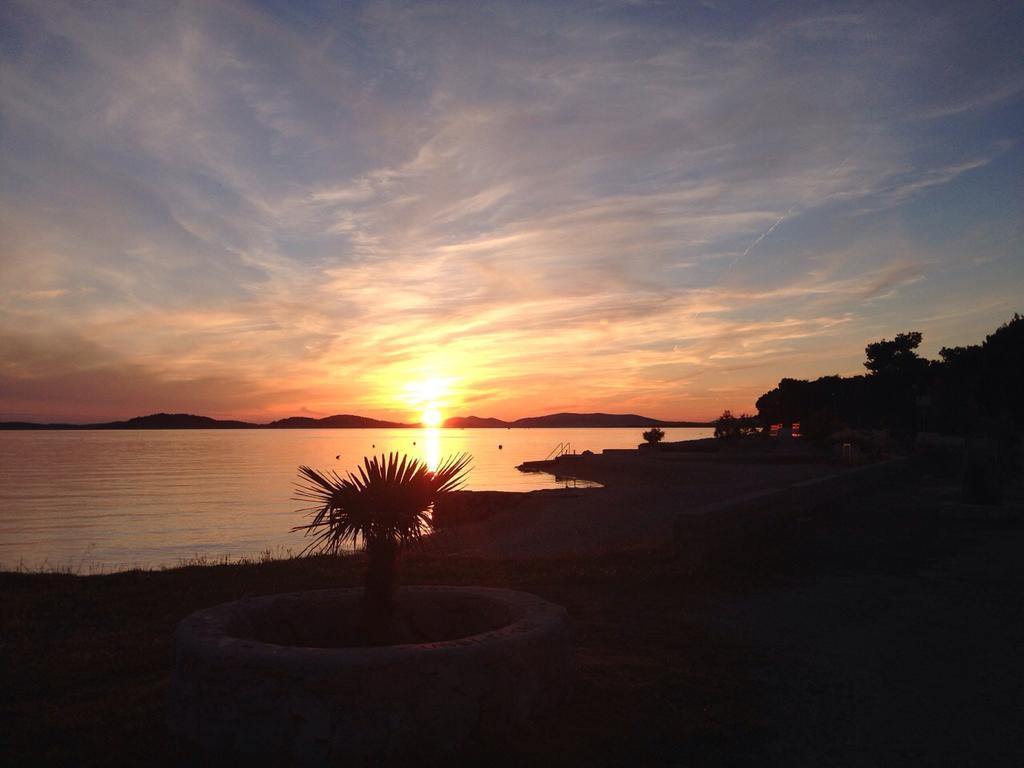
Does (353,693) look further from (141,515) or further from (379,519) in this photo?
(141,515)

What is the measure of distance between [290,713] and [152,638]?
3.89m

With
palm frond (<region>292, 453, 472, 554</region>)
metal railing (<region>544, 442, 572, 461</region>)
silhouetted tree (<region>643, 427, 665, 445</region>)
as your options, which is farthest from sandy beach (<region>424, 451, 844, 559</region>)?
metal railing (<region>544, 442, 572, 461</region>)

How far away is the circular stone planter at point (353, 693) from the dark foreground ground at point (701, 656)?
206 millimetres

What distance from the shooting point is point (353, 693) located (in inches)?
175

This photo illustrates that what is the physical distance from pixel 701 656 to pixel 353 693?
126 inches

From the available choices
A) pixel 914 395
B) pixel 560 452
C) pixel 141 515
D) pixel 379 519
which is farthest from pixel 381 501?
pixel 560 452

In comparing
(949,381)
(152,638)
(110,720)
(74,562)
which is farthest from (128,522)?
(949,381)

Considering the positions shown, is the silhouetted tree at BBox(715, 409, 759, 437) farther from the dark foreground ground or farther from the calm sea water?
the dark foreground ground

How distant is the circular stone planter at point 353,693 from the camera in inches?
174

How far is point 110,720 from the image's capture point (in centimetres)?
521

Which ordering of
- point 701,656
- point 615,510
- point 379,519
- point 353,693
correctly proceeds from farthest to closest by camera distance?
point 615,510 → point 701,656 → point 379,519 → point 353,693

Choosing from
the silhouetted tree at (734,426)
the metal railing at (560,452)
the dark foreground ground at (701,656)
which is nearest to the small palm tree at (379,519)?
the dark foreground ground at (701,656)

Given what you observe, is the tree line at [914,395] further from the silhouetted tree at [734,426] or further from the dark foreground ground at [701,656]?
the dark foreground ground at [701,656]

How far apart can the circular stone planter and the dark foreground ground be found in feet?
0.67
